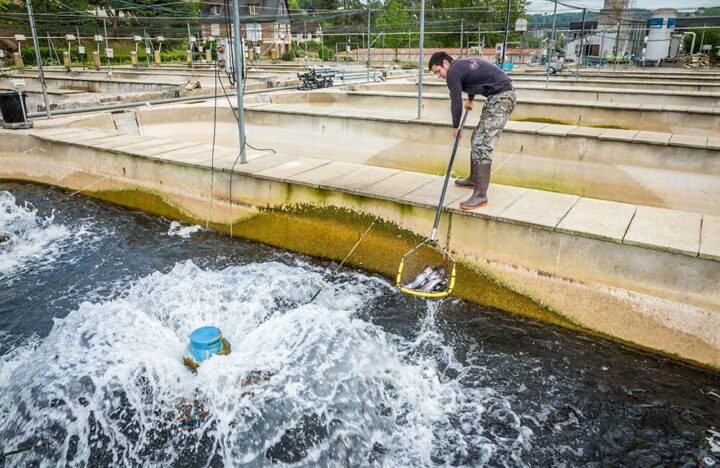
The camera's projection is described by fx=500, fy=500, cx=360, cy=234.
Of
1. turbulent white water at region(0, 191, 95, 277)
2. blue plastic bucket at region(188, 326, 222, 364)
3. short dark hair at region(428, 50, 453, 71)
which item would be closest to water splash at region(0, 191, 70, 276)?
turbulent white water at region(0, 191, 95, 277)

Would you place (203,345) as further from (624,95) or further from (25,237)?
(624,95)

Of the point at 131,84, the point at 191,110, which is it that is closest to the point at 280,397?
the point at 191,110

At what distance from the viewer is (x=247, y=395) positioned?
3.99 metres

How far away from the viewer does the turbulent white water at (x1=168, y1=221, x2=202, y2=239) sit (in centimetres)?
755

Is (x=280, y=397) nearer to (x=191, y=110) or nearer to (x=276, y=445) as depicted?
→ (x=276, y=445)

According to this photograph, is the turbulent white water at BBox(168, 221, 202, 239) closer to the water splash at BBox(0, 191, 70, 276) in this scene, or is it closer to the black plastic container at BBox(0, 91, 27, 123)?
the water splash at BBox(0, 191, 70, 276)

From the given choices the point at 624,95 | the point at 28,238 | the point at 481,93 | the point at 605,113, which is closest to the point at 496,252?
the point at 481,93

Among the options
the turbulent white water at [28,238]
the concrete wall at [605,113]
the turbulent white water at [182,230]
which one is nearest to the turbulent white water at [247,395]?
the turbulent white water at [28,238]

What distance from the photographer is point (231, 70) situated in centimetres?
812

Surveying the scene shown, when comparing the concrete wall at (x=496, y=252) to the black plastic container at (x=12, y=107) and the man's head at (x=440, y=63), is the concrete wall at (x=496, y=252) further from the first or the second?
the black plastic container at (x=12, y=107)

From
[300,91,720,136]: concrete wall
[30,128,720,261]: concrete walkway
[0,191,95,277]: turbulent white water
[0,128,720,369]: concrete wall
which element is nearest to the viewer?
[0,128,720,369]: concrete wall

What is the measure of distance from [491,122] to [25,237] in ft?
21.9

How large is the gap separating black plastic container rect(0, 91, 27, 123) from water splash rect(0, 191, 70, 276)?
227 centimetres

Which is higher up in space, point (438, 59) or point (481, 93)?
point (438, 59)
